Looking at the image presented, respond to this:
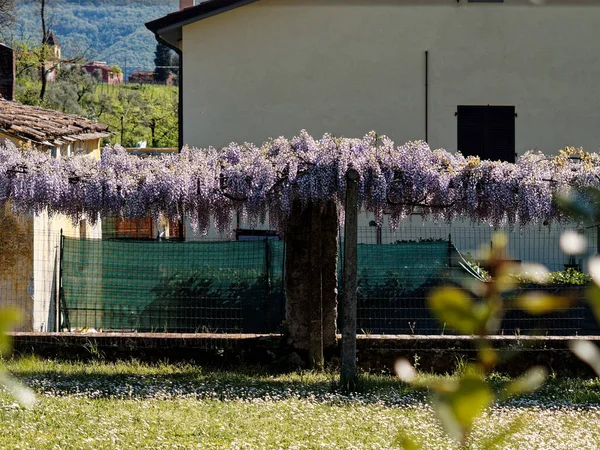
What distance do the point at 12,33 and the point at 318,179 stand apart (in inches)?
1498

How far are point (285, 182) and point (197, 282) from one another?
92.4 inches

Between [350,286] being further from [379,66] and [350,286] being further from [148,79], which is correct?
[148,79]

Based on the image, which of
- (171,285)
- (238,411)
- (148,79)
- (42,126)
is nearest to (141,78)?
(148,79)

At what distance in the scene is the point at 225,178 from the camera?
10492mm

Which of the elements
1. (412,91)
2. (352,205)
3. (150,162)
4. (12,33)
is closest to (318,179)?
(352,205)

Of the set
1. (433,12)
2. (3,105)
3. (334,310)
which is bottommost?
(334,310)

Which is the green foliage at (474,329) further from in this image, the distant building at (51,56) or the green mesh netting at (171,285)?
the distant building at (51,56)

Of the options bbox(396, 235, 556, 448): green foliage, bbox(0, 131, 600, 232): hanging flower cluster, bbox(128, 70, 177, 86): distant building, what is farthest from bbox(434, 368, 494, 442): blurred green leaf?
bbox(128, 70, 177, 86): distant building

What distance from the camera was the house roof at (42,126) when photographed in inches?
514

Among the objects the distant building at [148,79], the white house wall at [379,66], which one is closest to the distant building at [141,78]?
the distant building at [148,79]

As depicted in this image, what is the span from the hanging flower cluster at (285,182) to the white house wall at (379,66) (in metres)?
8.13

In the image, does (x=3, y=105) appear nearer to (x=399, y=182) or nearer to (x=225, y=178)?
(x=225, y=178)

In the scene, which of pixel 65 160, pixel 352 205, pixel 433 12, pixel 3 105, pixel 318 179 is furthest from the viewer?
pixel 433 12

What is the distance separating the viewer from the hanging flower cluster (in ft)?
33.2
